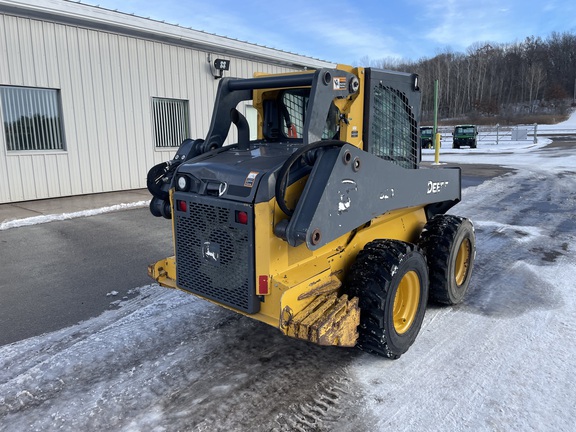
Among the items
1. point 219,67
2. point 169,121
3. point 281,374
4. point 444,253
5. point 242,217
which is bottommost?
point 281,374

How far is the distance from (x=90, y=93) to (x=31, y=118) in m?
1.49

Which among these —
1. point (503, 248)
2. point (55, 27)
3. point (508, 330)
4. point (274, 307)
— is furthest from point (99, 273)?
point (55, 27)

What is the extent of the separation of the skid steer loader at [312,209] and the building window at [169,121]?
9259 millimetres

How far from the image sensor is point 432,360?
3555 millimetres

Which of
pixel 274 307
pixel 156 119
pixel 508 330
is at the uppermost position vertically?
pixel 156 119

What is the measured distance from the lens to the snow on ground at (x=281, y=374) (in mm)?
2846

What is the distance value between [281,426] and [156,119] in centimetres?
1140

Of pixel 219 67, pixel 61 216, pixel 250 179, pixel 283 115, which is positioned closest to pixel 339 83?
pixel 283 115

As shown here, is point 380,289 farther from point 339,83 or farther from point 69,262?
point 69,262

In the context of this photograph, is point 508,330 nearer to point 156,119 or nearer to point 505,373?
point 505,373

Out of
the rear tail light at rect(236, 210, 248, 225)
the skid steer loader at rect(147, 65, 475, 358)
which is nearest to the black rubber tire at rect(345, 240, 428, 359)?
the skid steer loader at rect(147, 65, 475, 358)

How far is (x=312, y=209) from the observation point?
9.58 feet

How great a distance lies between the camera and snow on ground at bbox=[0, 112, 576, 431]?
285 cm

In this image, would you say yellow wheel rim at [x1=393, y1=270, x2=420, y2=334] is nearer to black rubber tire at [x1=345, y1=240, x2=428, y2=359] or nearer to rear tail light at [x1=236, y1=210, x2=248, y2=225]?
black rubber tire at [x1=345, y1=240, x2=428, y2=359]
